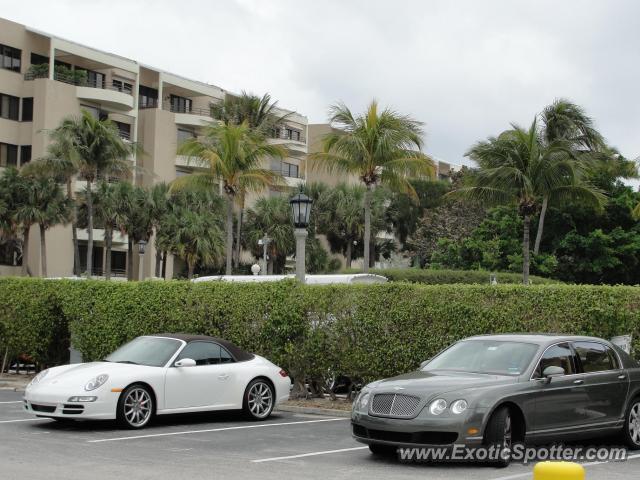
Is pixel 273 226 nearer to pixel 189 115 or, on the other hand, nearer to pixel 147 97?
pixel 189 115

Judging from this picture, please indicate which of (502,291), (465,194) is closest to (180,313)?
(502,291)

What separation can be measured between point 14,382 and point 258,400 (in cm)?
828

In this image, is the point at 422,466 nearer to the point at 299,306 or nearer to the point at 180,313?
the point at 299,306

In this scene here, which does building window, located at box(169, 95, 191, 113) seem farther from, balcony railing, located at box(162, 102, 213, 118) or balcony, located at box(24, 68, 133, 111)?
balcony, located at box(24, 68, 133, 111)

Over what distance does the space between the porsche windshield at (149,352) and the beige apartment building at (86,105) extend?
1446 inches

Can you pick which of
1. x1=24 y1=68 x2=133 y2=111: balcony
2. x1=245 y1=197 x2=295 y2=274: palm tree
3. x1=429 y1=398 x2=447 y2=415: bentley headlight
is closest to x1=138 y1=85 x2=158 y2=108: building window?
x1=24 y1=68 x2=133 y2=111: balcony

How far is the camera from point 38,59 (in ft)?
193

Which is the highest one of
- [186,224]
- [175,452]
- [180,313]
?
[186,224]

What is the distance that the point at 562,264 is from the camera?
176ft

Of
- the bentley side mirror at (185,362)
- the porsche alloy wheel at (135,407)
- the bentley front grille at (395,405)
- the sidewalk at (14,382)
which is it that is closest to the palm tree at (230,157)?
the sidewalk at (14,382)

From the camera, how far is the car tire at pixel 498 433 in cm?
957

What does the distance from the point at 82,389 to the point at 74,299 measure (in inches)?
302

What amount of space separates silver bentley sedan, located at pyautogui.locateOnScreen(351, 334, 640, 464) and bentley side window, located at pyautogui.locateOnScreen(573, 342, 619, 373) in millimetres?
14

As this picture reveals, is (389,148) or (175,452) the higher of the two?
(389,148)
